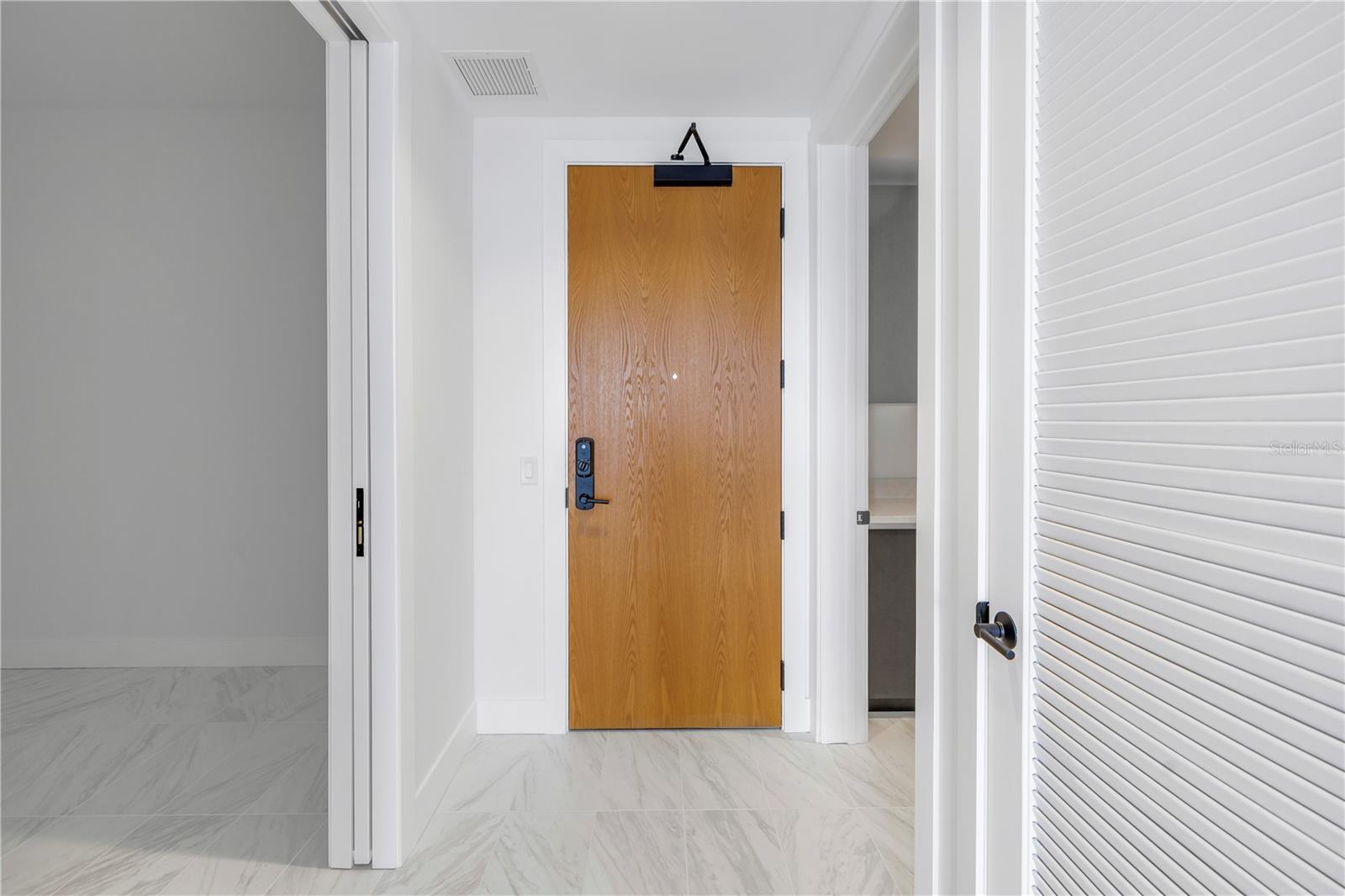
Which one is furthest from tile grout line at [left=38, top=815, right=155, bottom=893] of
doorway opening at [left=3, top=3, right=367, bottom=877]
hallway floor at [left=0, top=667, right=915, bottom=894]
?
doorway opening at [left=3, top=3, right=367, bottom=877]

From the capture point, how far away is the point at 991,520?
1230 mm

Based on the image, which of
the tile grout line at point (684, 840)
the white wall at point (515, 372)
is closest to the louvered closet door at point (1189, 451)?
the tile grout line at point (684, 840)

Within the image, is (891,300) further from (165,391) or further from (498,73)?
(165,391)

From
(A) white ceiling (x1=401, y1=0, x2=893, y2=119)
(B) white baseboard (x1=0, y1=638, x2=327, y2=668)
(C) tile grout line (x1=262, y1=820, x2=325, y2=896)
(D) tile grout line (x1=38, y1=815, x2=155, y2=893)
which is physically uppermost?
(A) white ceiling (x1=401, y1=0, x2=893, y2=119)

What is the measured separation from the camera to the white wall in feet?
8.61

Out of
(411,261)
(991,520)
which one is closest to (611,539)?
(411,261)

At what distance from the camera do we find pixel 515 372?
264cm

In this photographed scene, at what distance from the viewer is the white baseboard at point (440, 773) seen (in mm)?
1980

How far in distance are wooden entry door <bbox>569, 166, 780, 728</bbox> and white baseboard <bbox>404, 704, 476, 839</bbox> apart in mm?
405

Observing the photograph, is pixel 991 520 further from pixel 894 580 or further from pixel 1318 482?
pixel 894 580

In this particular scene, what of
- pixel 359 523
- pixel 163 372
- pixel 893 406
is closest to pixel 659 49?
pixel 359 523

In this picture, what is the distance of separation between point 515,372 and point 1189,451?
223cm

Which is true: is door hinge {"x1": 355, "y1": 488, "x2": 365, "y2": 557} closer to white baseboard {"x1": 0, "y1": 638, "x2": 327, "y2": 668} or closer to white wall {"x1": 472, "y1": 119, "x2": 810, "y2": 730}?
white wall {"x1": 472, "y1": 119, "x2": 810, "y2": 730}

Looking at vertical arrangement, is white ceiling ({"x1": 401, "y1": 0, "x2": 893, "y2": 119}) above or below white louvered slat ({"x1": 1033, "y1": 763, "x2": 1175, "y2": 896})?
above
